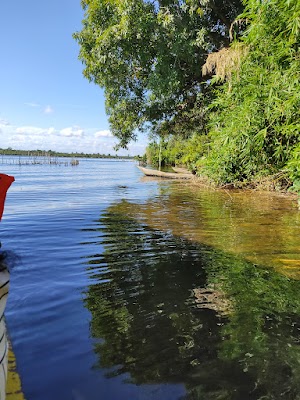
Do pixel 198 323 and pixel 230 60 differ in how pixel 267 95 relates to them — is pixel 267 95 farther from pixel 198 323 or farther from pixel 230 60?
pixel 198 323

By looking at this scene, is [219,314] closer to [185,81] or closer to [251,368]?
[251,368]

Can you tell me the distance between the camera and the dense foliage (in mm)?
6527

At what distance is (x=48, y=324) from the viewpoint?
123 inches

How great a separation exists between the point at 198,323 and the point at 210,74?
11743 millimetres

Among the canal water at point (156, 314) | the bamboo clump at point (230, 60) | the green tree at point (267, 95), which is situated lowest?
the canal water at point (156, 314)

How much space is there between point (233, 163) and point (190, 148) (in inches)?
907

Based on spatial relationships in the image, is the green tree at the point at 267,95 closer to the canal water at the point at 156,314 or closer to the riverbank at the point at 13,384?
the canal water at the point at 156,314

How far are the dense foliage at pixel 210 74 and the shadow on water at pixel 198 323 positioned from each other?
2.85 metres

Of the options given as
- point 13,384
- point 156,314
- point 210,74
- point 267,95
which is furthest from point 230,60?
point 13,384

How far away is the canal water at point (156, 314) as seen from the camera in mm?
2291

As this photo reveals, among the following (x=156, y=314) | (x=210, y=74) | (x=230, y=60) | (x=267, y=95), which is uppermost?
(x=210, y=74)

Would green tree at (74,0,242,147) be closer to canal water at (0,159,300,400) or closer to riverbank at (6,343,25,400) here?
canal water at (0,159,300,400)

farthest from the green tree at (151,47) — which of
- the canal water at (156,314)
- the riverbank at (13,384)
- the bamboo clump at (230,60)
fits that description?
the riverbank at (13,384)

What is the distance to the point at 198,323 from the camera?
3111 millimetres
